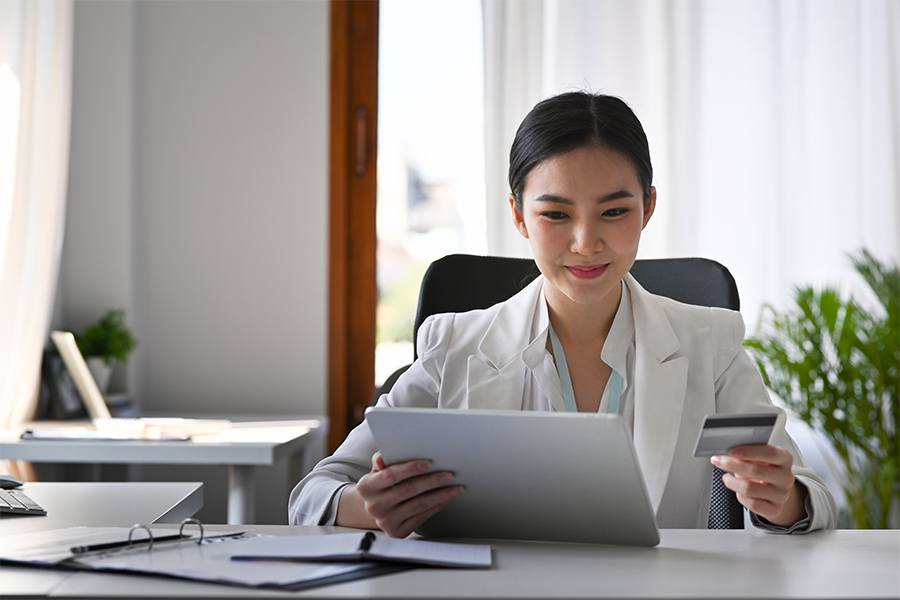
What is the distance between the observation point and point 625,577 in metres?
1.05

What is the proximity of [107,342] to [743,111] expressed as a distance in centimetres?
204

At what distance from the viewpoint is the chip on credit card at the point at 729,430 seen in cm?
119

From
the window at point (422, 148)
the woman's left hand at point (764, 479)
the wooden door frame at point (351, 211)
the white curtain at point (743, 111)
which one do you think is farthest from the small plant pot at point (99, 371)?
the woman's left hand at point (764, 479)

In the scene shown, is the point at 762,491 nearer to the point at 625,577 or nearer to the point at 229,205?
the point at 625,577

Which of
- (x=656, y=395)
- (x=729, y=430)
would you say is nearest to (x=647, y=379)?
(x=656, y=395)

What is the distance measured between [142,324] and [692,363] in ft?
7.39

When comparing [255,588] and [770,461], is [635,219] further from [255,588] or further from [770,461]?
[255,588]

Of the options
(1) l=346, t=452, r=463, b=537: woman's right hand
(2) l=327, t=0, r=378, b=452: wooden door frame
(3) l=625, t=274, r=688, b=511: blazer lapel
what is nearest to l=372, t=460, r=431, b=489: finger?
(1) l=346, t=452, r=463, b=537: woman's right hand

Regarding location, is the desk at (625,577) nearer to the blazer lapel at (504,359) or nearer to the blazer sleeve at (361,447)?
the blazer sleeve at (361,447)

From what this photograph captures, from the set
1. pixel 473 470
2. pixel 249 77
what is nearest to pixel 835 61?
pixel 249 77

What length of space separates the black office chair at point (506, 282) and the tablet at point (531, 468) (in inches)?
25.1

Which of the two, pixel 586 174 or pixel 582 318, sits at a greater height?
pixel 586 174

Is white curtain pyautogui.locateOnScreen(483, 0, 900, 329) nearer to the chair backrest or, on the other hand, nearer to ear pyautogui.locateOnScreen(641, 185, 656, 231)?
the chair backrest

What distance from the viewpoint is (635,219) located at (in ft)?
5.50
